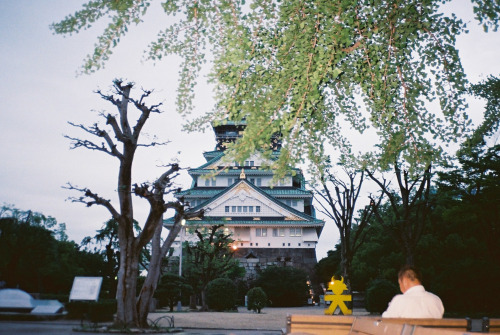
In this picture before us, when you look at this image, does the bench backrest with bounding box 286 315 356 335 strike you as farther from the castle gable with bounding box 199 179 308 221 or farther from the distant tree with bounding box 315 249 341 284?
the castle gable with bounding box 199 179 308 221

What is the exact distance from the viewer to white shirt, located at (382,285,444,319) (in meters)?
4.47

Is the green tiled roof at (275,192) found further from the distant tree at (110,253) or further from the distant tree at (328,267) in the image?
the distant tree at (110,253)

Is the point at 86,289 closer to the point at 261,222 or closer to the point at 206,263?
the point at 206,263

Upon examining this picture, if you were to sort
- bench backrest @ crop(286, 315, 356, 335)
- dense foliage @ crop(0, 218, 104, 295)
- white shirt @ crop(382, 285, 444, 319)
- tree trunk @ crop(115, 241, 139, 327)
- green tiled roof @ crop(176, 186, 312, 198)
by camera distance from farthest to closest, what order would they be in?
green tiled roof @ crop(176, 186, 312, 198) → dense foliage @ crop(0, 218, 104, 295) → tree trunk @ crop(115, 241, 139, 327) → bench backrest @ crop(286, 315, 356, 335) → white shirt @ crop(382, 285, 444, 319)

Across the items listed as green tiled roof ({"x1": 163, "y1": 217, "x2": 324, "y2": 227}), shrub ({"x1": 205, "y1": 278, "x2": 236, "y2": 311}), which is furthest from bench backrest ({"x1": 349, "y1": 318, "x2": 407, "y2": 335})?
green tiled roof ({"x1": 163, "y1": 217, "x2": 324, "y2": 227})

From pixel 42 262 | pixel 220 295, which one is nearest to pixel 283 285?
pixel 220 295

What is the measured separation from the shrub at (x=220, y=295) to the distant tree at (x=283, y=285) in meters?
8.83

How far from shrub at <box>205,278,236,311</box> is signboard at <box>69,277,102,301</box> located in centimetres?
1655

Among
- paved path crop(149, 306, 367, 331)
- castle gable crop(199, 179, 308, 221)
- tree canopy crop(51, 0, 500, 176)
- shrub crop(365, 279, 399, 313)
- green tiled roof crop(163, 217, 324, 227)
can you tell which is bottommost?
paved path crop(149, 306, 367, 331)

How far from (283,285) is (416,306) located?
3308 cm

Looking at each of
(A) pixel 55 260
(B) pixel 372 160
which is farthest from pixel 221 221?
(B) pixel 372 160

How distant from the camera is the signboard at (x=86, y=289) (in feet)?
39.7

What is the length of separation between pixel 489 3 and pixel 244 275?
40345mm

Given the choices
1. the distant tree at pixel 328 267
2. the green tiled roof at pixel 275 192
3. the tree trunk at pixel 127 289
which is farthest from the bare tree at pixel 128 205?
the green tiled roof at pixel 275 192
